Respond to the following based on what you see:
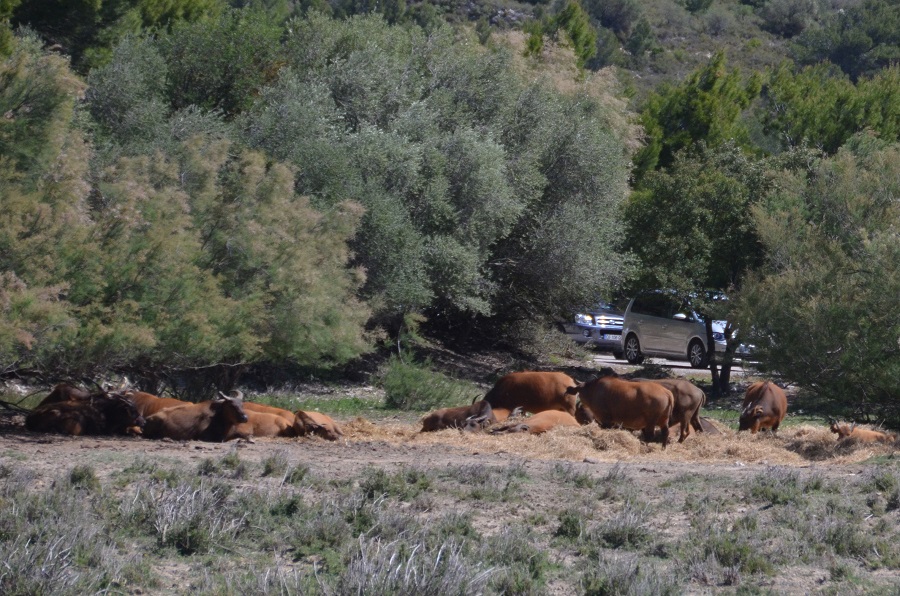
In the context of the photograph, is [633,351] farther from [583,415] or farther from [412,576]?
[412,576]

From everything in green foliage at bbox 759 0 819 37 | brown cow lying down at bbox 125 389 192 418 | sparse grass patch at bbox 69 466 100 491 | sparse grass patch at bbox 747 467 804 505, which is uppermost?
green foliage at bbox 759 0 819 37

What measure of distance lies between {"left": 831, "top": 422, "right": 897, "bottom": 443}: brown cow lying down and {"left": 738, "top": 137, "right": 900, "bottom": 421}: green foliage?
73.1 inches

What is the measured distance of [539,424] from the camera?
1430 centimetres

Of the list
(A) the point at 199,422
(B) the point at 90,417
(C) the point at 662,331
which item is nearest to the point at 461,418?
(A) the point at 199,422

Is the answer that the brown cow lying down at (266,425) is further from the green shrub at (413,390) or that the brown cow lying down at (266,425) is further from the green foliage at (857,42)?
the green foliage at (857,42)

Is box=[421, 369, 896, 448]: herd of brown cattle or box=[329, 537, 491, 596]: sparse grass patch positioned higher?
box=[329, 537, 491, 596]: sparse grass patch

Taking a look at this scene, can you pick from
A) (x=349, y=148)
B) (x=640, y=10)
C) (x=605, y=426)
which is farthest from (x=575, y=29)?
(x=640, y=10)

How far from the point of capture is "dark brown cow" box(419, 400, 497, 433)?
14812mm

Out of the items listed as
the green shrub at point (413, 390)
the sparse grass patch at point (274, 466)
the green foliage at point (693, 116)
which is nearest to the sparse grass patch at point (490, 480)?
the sparse grass patch at point (274, 466)

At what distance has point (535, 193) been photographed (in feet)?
87.2

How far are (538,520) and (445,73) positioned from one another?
19.6 m

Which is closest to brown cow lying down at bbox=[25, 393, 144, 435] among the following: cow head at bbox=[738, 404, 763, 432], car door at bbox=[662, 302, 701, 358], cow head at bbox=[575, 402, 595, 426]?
cow head at bbox=[575, 402, 595, 426]

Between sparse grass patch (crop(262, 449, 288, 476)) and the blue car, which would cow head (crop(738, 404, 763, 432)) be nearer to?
sparse grass patch (crop(262, 449, 288, 476))

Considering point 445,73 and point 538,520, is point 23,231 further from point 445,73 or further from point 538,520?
point 445,73
